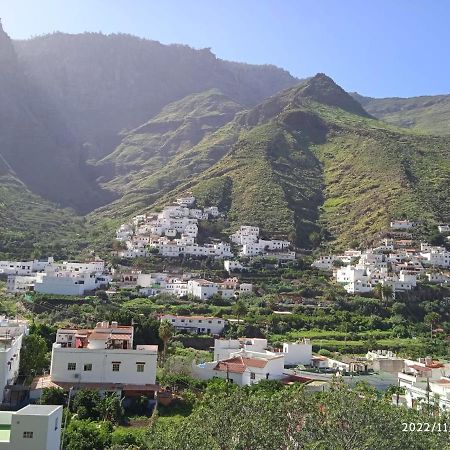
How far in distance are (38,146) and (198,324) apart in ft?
398

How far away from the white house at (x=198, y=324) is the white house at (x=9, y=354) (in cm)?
1934

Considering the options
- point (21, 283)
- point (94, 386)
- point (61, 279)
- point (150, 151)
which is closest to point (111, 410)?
point (94, 386)

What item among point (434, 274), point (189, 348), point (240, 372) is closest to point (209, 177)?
point (434, 274)

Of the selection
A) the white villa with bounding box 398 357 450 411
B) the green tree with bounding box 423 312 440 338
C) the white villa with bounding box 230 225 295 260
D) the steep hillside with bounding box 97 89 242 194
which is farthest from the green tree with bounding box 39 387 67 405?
the steep hillside with bounding box 97 89 242 194

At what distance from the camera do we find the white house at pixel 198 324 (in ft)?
181

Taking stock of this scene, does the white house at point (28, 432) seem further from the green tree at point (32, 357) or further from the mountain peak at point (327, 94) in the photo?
the mountain peak at point (327, 94)

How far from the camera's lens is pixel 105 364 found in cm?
3306

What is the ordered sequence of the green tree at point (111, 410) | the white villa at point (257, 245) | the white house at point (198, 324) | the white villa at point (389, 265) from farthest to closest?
the white villa at point (257, 245) → the white villa at point (389, 265) → the white house at point (198, 324) → the green tree at point (111, 410)

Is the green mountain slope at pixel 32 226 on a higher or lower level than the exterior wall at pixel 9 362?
higher

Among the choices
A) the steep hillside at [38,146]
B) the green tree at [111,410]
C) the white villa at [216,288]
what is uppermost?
the steep hillside at [38,146]

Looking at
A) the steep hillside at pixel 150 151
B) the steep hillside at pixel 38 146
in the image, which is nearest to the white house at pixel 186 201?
the steep hillside at pixel 38 146

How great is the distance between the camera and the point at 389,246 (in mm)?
80125

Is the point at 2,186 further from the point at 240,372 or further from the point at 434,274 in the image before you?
the point at 240,372

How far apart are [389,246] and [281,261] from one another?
15.2 m
